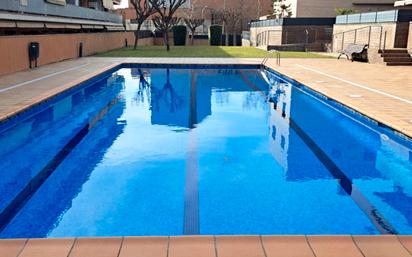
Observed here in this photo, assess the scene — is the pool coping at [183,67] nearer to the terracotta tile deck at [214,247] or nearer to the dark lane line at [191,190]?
the dark lane line at [191,190]

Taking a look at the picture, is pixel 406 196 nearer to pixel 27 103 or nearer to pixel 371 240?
pixel 371 240

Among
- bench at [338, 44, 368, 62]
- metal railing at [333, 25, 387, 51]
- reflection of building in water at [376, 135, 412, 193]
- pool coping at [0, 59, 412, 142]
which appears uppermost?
metal railing at [333, 25, 387, 51]

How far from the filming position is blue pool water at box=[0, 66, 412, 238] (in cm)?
432

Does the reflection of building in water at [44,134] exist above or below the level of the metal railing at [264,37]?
below

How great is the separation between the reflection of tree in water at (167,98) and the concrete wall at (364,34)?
10862 mm

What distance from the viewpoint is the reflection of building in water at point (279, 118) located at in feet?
22.4

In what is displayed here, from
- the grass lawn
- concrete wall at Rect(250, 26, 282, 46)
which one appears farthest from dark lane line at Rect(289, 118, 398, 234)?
concrete wall at Rect(250, 26, 282, 46)

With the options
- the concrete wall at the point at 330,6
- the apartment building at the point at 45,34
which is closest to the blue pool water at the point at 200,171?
the apartment building at the point at 45,34

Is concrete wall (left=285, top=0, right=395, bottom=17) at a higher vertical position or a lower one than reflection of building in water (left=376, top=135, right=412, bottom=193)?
higher

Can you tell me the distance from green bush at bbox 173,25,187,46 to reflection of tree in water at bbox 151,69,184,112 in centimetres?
2492

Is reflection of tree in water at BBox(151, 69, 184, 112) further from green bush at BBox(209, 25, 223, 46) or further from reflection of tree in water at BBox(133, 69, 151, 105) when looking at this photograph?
green bush at BBox(209, 25, 223, 46)

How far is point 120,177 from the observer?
18.3 feet

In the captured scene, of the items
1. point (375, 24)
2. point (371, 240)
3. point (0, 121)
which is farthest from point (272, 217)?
point (375, 24)

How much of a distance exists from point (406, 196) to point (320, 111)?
4.78m
